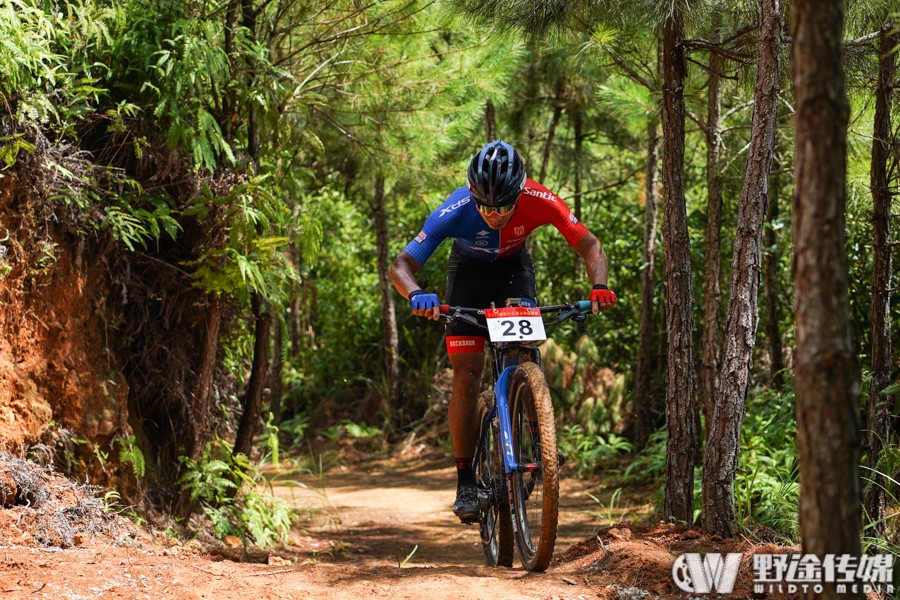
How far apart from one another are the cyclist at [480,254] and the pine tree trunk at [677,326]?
18.1 inches

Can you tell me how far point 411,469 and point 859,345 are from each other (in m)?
5.58

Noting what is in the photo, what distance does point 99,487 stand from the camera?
18.0ft

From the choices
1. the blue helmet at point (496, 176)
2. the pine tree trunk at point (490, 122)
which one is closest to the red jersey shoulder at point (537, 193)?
the blue helmet at point (496, 176)

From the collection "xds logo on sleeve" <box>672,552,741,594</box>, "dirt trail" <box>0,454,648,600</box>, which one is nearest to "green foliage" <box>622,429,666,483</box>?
"dirt trail" <box>0,454,648,600</box>

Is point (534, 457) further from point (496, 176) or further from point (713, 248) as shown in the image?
point (713, 248)

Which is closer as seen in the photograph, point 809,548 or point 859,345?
point 809,548

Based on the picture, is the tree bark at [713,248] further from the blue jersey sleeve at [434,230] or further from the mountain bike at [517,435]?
the blue jersey sleeve at [434,230]

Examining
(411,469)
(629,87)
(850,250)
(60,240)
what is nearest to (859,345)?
(850,250)

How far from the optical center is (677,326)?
16.4ft

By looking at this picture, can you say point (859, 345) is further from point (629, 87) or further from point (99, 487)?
point (99, 487)

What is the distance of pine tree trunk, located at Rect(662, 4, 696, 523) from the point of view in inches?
196

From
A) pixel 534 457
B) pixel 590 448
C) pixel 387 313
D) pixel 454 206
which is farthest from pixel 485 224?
pixel 387 313

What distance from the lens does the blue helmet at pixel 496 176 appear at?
15.2ft

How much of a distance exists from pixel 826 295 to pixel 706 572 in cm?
217
